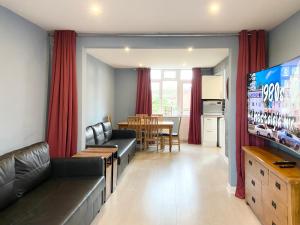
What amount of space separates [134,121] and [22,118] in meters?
3.94

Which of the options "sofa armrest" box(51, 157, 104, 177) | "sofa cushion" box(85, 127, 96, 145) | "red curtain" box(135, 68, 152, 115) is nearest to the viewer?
"sofa armrest" box(51, 157, 104, 177)

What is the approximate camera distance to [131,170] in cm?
494

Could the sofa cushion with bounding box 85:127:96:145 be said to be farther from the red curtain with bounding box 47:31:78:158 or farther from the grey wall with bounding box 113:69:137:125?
the grey wall with bounding box 113:69:137:125

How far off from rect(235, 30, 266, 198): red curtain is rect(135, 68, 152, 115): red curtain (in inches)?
181

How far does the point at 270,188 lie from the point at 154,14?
2.27 meters

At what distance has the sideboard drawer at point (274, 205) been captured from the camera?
7.09 feet

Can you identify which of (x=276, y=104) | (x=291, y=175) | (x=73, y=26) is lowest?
(x=291, y=175)

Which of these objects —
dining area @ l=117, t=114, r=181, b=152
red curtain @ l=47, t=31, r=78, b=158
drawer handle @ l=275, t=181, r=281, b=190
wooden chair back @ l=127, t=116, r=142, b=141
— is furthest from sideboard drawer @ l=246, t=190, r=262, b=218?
wooden chair back @ l=127, t=116, r=142, b=141

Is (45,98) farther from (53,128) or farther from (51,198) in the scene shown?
(51,198)

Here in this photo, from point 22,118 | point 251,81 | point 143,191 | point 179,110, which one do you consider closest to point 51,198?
point 22,118

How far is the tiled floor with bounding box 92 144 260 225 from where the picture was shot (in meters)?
2.87

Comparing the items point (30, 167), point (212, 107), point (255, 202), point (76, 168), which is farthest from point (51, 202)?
point (212, 107)

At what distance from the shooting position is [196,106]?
7.85 meters

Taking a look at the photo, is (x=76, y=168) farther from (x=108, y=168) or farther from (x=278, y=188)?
(x=278, y=188)
